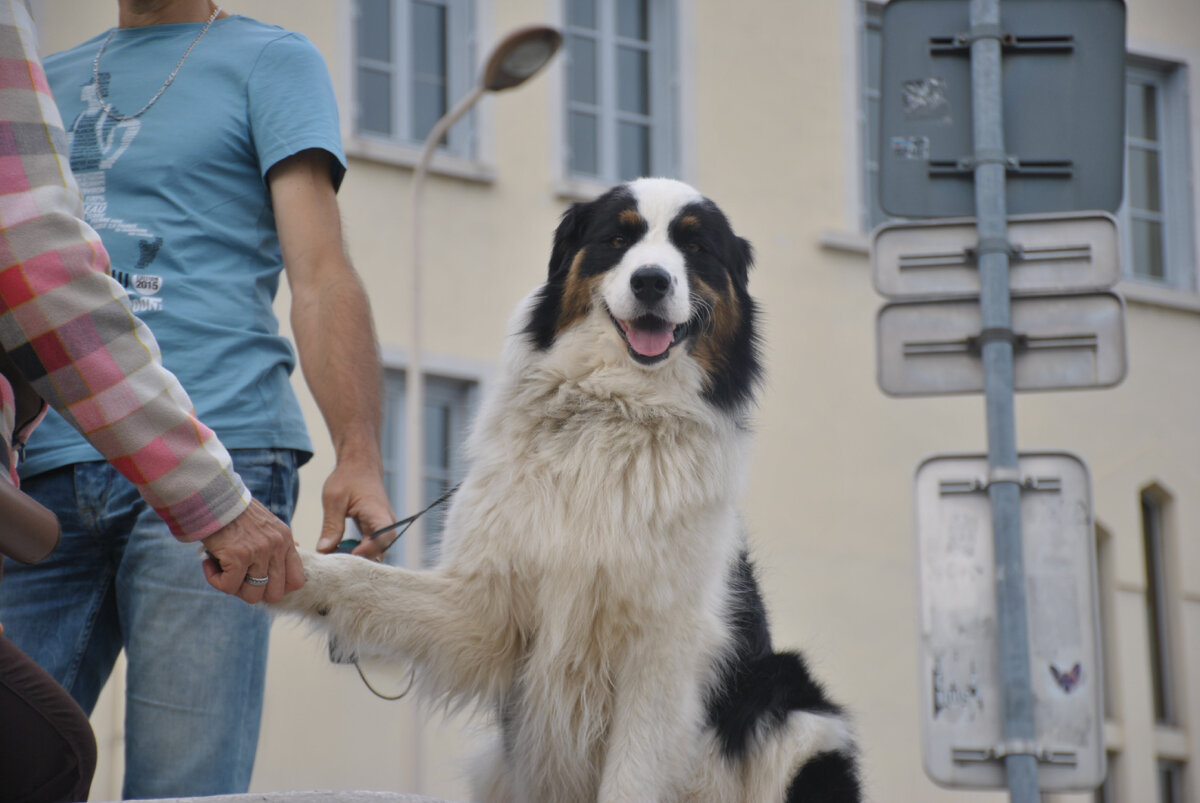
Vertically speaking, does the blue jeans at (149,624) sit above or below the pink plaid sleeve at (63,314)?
below

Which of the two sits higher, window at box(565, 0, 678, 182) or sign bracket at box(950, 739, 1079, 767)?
window at box(565, 0, 678, 182)

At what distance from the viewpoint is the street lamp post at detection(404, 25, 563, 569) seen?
9.26m

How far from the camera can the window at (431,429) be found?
12102 millimetres

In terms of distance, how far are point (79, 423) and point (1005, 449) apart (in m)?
3.12

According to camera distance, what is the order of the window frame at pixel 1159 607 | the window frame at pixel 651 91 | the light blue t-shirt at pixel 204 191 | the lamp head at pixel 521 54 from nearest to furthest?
1. the light blue t-shirt at pixel 204 191
2. the lamp head at pixel 521 54
3. the window frame at pixel 651 91
4. the window frame at pixel 1159 607

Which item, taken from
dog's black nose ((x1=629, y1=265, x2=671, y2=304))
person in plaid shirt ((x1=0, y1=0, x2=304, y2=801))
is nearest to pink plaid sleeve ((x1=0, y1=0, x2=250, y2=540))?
person in plaid shirt ((x1=0, y1=0, x2=304, y2=801))

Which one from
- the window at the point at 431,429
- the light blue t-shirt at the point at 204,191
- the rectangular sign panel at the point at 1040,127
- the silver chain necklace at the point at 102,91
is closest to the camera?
the light blue t-shirt at the point at 204,191

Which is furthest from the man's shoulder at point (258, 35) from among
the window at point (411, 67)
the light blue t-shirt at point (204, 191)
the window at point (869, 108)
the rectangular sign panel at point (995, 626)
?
the window at point (869, 108)

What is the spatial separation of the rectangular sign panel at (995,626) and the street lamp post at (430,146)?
5213 mm

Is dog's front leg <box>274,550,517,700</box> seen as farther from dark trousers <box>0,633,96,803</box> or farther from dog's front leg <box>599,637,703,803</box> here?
dark trousers <box>0,633,96,803</box>

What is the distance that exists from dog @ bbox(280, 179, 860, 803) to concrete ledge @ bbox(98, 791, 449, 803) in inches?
39.8

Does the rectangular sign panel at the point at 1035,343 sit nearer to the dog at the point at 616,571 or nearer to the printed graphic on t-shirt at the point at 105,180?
→ the dog at the point at 616,571

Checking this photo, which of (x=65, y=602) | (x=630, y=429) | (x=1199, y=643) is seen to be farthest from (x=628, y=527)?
(x=1199, y=643)

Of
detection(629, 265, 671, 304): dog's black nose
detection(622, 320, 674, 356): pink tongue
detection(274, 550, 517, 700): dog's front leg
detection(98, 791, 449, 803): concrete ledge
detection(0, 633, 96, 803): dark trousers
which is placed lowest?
detection(98, 791, 449, 803): concrete ledge
